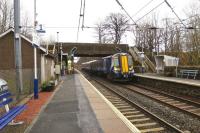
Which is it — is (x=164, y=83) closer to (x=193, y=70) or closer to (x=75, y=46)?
(x=193, y=70)

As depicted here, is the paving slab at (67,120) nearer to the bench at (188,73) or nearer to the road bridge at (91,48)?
the bench at (188,73)

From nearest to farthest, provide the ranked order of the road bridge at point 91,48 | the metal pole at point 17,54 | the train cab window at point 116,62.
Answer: the metal pole at point 17,54 → the train cab window at point 116,62 → the road bridge at point 91,48

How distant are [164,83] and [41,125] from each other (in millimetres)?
18392

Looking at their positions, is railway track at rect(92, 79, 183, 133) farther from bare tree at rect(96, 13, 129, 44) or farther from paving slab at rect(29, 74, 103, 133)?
bare tree at rect(96, 13, 129, 44)

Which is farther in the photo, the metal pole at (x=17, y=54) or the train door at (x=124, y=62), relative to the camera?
the train door at (x=124, y=62)

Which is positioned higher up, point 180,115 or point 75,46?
point 75,46

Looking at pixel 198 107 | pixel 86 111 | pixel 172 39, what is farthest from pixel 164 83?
pixel 172 39

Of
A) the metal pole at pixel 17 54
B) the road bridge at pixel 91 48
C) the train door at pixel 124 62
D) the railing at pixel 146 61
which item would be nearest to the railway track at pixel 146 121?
the metal pole at pixel 17 54

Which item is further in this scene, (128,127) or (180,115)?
(180,115)

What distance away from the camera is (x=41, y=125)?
1000 centimetres

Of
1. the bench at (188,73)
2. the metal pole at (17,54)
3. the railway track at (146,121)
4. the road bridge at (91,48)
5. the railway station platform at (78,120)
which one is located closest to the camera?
the railway station platform at (78,120)

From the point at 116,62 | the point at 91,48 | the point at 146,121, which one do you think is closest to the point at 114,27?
the point at 91,48

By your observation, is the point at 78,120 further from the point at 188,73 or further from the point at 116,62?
the point at 116,62

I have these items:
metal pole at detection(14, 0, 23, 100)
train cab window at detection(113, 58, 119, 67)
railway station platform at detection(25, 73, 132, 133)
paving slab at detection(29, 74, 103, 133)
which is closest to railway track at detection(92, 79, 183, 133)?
railway station platform at detection(25, 73, 132, 133)
